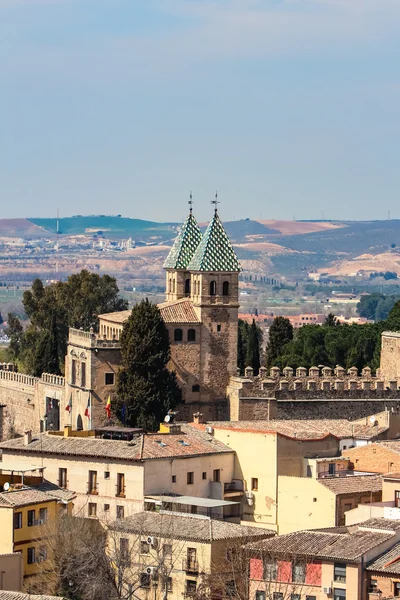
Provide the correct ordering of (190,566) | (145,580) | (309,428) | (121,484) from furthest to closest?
(309,428), (121,484), (145,580), (190,566)

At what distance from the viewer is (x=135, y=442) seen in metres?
58.3

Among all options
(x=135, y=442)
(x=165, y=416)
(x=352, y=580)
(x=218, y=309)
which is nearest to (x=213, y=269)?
(x=218, y=309)

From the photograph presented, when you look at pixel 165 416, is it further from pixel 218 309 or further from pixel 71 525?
pixel 71 525

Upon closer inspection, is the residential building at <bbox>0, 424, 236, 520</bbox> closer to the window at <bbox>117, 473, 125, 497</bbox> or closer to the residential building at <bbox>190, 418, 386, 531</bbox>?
the window at <bbox>117, 473, 125, 497</bbox>

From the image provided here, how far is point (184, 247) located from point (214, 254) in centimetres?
284

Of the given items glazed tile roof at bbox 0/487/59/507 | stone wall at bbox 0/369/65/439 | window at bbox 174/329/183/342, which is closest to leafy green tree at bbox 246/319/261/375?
stone wall at bbox 0/369/65/439

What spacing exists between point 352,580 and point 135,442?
12.5 m

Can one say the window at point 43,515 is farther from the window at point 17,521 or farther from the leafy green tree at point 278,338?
the leafy green tree at point 278,338

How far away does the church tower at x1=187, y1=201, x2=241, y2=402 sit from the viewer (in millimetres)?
71125

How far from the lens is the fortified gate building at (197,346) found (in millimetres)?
70750

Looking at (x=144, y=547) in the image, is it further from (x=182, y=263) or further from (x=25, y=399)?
(x=25, y=399)

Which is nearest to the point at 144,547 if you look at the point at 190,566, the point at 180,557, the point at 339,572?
the point at 180,557

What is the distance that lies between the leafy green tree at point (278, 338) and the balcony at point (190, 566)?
34.8 meters

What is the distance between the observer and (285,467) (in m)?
58.2
